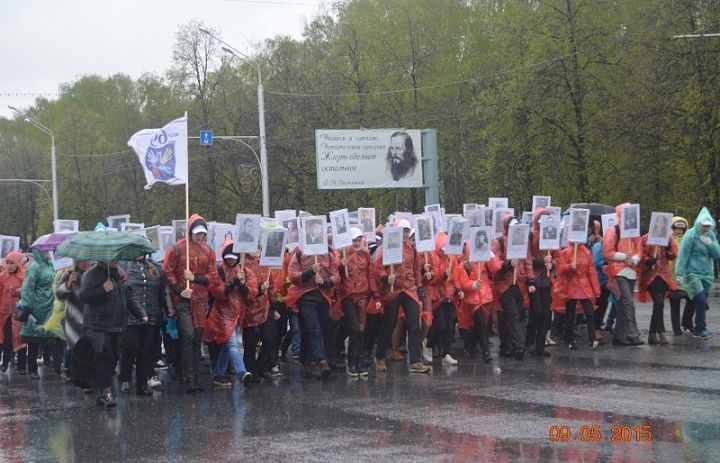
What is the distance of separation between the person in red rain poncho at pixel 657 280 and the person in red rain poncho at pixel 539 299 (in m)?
1.63

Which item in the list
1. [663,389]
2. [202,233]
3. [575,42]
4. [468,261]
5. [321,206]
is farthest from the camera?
[321,206]

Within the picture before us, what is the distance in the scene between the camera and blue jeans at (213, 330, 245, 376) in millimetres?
12688

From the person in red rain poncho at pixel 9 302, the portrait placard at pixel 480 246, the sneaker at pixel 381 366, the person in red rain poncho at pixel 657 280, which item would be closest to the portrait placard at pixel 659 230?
the person in red rain poncho at pixel 657 280

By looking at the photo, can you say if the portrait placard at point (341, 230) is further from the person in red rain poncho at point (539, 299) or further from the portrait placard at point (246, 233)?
the person in red rain poncho at point (539, 299)

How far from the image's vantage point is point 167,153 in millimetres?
13961

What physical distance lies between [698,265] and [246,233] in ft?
21.8

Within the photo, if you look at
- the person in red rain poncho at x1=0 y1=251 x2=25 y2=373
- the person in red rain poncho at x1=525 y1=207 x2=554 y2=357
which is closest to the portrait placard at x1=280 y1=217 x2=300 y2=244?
the person in red rain poncho at x1=525 y1=207 x2=554 y2=357

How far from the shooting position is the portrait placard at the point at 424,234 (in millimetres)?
13773

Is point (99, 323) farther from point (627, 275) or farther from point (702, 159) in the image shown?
point (702, 159)

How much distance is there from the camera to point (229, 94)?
178ft

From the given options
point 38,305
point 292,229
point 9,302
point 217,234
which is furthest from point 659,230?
point 9,302

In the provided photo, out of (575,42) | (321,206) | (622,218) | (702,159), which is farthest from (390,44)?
(622,218)

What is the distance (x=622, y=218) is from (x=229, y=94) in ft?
134

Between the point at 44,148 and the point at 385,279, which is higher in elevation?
the point at 44,148
